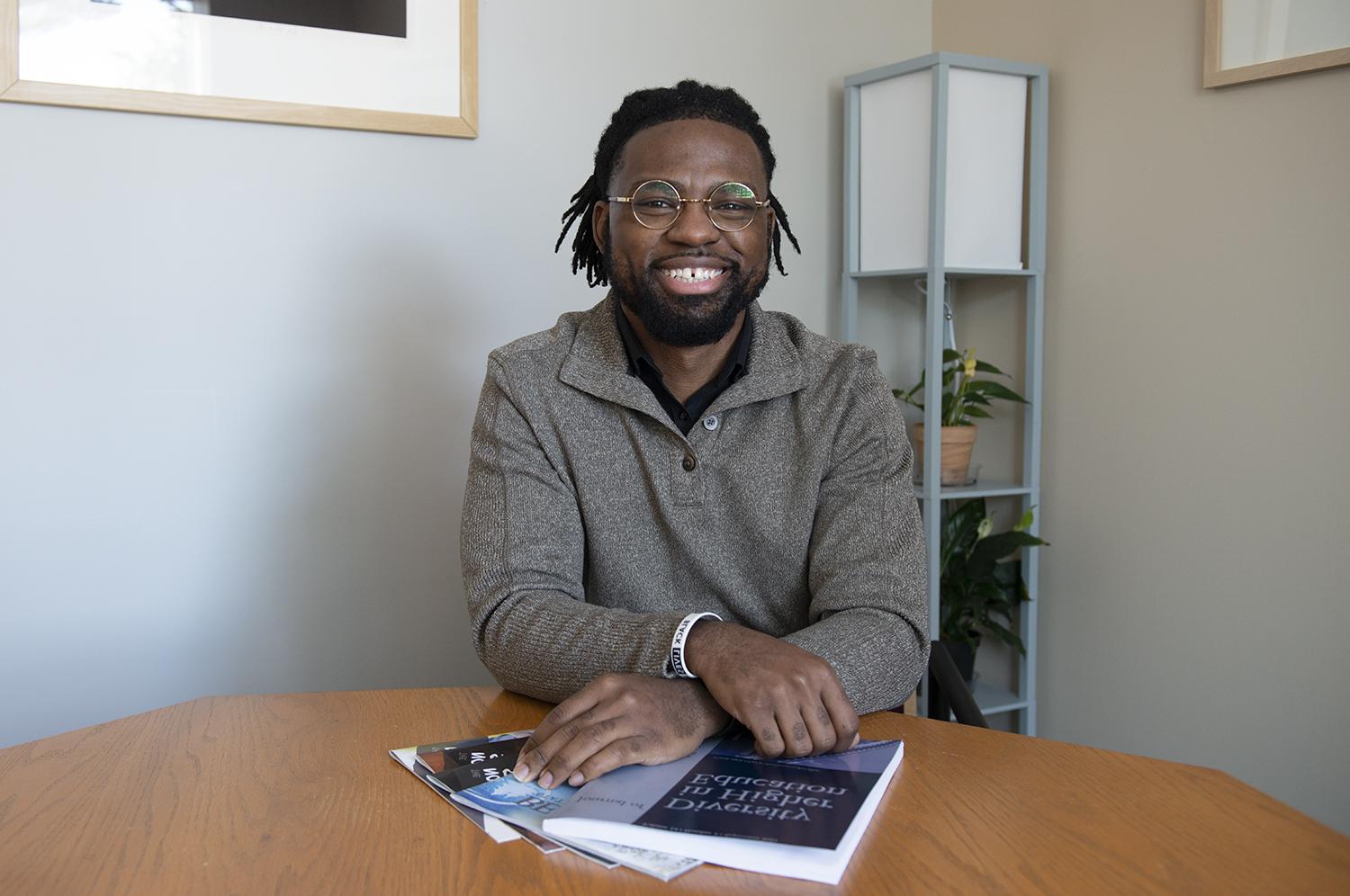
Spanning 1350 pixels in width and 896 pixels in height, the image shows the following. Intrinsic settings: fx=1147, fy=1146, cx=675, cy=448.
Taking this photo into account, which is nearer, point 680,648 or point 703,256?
point 680,648

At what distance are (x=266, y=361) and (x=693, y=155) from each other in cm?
98

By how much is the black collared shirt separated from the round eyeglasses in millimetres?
159

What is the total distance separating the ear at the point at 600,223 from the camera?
1.67 meters

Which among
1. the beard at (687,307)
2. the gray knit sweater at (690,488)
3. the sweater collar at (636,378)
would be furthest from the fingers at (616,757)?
the beard at (687,307)

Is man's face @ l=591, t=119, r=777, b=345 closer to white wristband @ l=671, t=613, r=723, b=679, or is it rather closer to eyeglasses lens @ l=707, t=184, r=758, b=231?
eyeglasses lens @ l=707, t=184, r=758, b=231

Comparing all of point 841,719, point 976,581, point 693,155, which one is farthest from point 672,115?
point 976,581

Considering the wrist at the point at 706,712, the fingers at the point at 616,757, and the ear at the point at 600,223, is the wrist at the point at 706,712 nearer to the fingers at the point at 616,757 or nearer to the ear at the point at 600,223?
the fingers at the point at 616,757

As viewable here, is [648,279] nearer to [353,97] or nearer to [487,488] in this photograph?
[487,488]

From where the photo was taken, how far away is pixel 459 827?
2.94 feet

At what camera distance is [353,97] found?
6.95ft

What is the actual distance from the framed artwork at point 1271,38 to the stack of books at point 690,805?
57.8 inches

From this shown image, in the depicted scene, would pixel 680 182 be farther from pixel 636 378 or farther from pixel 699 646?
pixel 699 646

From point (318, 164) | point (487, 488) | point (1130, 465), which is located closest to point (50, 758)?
point (487, 488)

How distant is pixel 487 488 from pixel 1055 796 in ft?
2.55
